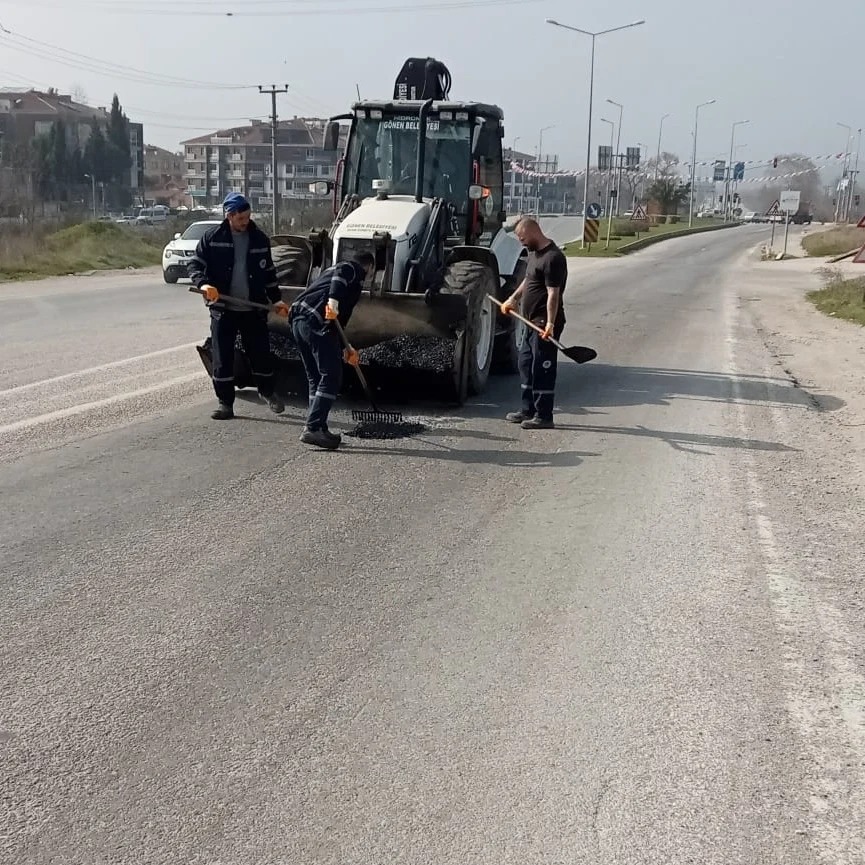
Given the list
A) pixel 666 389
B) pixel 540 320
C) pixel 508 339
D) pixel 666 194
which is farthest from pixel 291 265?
pixel 666 194

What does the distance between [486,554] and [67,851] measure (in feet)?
10.2

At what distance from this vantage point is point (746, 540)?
6.28m

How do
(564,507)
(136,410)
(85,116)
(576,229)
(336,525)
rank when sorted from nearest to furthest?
1. (336,525)
2. (564,507)
3. (136,410)
4. (576,229)
5. (85,116)

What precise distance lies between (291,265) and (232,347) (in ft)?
5.72

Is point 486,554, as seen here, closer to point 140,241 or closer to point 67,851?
point 67,851

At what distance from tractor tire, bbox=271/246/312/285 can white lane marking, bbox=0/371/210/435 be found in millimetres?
1391

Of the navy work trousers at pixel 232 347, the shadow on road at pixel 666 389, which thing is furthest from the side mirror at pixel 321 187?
the shadow on road at pixel 666 389

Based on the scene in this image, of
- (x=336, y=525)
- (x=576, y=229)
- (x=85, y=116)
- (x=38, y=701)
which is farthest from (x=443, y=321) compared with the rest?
(x=85, y=116)

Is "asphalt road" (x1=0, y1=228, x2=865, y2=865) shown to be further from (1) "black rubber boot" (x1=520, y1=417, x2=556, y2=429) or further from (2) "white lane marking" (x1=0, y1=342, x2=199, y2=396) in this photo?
(2) "white lane marking" (x1=0, y1=342, x2=199, y2=396)

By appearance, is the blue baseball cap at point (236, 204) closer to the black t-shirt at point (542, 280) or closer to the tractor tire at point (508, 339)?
the black t-shirt at point (542, 280)

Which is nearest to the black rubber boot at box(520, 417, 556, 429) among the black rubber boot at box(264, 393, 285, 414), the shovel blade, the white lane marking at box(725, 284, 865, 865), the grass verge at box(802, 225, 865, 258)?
the shovel blade

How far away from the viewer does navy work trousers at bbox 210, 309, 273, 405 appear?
889 cm

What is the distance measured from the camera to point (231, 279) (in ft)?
29.3

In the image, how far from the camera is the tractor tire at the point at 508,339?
11.8 metres
